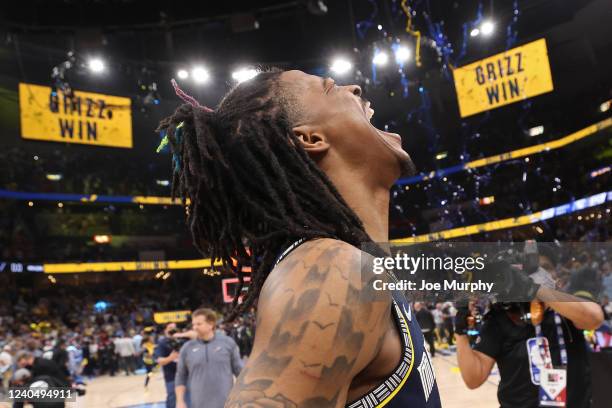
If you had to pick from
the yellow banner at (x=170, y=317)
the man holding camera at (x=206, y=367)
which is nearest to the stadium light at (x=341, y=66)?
the yellow banner at (x=170, y=317)

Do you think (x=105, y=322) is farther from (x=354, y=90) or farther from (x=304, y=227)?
(x=304, y=227)

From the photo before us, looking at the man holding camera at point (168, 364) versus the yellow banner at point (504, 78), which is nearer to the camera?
the man holding camera at point (168, 364)

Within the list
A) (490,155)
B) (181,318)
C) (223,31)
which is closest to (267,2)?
(223,31)

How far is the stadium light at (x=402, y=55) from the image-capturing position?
1261 cm

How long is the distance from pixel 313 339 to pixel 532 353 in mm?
2735

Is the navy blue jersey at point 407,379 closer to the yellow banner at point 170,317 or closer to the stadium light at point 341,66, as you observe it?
the stadium light at point 341,66

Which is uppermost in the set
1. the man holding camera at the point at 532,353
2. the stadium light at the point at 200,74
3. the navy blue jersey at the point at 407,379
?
the stadium light at the point at 200,74

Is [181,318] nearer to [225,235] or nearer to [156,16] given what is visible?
[156,16]

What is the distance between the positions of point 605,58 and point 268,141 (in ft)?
71.8

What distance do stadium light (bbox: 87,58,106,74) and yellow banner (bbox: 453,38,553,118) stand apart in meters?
9.72

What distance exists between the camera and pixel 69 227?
78.1 feet

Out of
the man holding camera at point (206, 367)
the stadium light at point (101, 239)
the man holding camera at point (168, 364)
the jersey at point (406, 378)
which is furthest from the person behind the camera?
the stadium light at point (101, 239)

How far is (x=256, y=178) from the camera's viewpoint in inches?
47.3

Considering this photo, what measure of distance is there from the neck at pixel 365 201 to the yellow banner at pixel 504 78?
1269 cm
